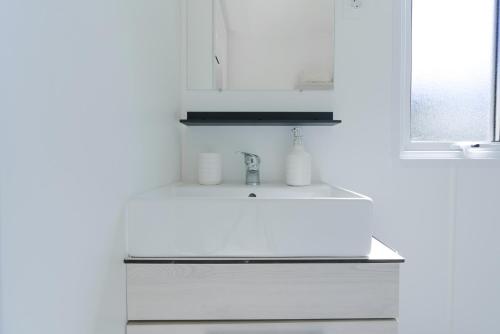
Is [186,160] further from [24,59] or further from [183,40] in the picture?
[24,59]

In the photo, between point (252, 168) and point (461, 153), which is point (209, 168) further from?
point (461, 153)

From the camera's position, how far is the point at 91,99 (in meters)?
0.57

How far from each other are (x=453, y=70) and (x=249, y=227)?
121 centimetres

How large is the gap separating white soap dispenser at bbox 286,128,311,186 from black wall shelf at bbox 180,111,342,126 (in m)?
0.07

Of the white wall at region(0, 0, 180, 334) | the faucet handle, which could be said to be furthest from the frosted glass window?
the white wall at region(0, 0, 180, 334)

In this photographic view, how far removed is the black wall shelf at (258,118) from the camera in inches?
45.8

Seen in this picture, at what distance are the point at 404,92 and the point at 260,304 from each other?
1.06m

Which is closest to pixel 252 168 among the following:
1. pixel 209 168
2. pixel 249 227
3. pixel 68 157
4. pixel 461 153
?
pixel 209 168

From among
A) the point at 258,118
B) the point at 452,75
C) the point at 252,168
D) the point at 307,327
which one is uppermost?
the point at 452,75

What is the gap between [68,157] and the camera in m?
0.50

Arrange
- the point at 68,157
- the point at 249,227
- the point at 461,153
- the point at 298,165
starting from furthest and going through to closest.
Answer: the point at 461,153 < the point at 298,165 < the point at 249,227 < the point at 68,157

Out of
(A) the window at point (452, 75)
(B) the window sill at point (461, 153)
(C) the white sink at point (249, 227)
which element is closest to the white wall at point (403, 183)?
(B) the window sill at point (461, 153)

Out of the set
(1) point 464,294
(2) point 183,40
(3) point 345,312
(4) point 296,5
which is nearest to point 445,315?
(1) point 464,294

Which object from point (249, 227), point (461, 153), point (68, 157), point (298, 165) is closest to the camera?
point (68, 157)
